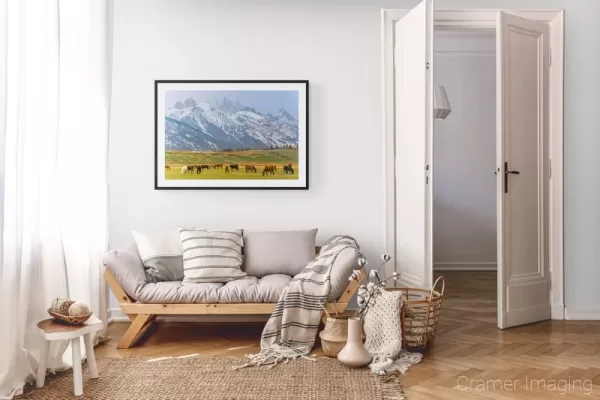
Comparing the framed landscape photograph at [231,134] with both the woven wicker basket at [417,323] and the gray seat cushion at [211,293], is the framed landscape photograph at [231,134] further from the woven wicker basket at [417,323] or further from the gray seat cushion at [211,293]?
Result: the woven wicker basket at [417,323]

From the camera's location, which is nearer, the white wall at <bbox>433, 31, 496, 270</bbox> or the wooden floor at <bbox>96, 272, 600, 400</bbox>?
the wooden floor at <bbox>96, 272, 600, 400</bbox>

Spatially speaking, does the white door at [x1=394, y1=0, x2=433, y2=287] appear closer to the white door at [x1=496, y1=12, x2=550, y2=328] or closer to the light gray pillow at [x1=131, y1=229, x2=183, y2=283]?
the white door at [x1=496, y1=12, x2=550, y2=328]

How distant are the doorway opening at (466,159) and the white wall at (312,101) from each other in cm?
270

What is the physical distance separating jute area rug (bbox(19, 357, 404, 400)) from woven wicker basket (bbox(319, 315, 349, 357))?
67 mm

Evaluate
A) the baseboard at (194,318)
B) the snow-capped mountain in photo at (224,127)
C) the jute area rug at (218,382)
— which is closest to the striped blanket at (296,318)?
the jute area rug at (218,382)

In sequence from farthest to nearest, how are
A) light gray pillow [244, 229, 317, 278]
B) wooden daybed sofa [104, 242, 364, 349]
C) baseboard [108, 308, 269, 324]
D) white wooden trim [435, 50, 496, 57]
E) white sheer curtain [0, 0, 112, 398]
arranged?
white wooden trim [435, 50, 496, 57] → baseboard [108, 308, 269, 324] → light gray pillow [244, 229, 317, 278] → wooden daybed sofa [104, 242, 364, 349] → white sheer curtain [0, 0, 112, 398]

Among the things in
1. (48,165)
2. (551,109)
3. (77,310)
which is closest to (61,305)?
(77,310)

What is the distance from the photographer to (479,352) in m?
3.70

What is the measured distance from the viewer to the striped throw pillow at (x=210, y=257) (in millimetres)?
4039

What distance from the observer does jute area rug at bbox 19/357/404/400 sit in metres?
2.93

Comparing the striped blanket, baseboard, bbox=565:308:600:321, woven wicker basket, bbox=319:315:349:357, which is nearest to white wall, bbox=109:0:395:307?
the striped blanket

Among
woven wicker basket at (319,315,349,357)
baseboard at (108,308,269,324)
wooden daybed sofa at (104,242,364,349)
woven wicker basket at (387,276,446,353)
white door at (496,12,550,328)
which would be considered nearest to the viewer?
woven wicker basket at (319,315,349,357)

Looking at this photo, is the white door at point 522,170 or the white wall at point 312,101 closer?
the white door at point 522,170

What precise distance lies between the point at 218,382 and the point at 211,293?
813 millimetres
